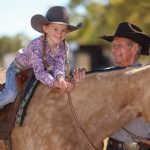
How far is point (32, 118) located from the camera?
538cm

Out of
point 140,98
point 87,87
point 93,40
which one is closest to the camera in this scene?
point 140,98

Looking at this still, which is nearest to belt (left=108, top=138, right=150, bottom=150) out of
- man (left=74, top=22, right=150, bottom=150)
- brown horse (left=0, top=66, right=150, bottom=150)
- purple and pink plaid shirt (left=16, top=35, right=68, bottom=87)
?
man (left=74, top=22, right=150, bottom=150)

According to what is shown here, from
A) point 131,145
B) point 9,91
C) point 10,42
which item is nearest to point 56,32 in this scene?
point 9,91

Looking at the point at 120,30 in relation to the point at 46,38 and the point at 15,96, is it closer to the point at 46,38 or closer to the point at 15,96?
the point at 46,38

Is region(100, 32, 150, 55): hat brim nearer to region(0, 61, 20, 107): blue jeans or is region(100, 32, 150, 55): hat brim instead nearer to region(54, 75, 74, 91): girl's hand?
region(54, 75, 74, 91): girl's hand

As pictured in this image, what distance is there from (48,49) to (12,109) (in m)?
0.70

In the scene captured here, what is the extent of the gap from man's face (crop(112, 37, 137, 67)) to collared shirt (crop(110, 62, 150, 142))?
16 cm

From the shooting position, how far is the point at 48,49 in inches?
216

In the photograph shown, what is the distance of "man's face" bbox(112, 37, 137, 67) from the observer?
5.74 metres

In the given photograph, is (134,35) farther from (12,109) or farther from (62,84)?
(12,109)

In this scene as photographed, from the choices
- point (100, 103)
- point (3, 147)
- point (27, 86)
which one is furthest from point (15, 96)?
point (100, 103)

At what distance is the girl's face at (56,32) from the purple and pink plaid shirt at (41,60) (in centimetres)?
9

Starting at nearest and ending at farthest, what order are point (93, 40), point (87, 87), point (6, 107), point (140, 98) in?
1. point (140, 98)
2. point (87, 87)
3. point (6, 107)
4. point (93, 40)

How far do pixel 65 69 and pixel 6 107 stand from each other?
0.71 m
